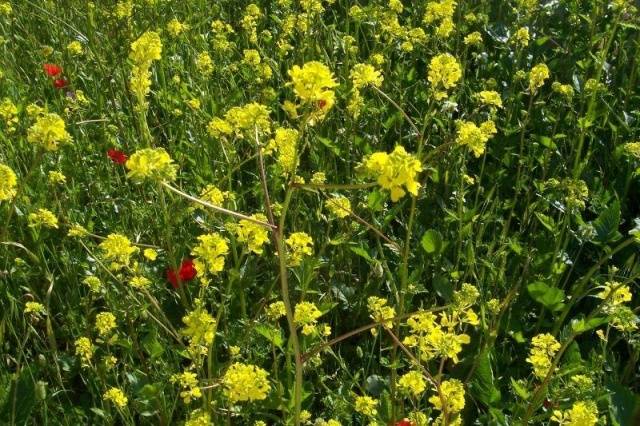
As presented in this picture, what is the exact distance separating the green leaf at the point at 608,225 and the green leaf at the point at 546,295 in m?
0.31

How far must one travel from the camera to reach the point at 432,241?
8.57 ft

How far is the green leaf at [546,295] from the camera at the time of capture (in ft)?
7.98

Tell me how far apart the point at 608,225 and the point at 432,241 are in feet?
1.85

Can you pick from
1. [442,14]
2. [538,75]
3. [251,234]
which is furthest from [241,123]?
[442,14]

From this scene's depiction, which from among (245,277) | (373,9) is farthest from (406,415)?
(373,9)

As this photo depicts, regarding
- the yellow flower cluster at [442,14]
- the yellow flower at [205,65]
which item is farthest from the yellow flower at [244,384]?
the yellow flower cluster at [442,14]

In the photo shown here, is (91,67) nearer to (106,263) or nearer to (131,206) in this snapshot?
(131,206)

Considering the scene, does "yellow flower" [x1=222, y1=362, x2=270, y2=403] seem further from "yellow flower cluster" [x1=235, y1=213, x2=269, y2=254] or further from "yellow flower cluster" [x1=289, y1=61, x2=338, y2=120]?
"yellow flower cluster" [x1=289, y1=61, x2=338, y2=120]

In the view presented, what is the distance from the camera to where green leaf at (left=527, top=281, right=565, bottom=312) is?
7.98 ft

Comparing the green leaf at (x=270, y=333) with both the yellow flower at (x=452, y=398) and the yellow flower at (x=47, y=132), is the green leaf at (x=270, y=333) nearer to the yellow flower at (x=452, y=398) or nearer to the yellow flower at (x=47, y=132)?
the yellow flower at (x=452, y=398)

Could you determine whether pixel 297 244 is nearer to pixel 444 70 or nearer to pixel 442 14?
pixel 444 70

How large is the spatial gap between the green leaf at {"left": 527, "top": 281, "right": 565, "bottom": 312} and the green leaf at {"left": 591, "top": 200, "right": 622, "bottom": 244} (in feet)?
1.01

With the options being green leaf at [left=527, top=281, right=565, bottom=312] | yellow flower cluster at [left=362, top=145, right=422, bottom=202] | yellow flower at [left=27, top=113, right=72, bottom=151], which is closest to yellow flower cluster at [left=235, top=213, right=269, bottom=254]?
yellow flower at [left=27, top=113, right=72, bottom=151]

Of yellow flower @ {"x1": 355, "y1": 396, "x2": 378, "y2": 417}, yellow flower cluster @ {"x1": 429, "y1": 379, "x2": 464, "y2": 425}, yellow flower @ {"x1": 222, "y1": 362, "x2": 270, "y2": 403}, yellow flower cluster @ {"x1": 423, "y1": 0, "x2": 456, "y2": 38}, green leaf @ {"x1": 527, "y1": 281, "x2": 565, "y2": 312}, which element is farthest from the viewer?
yellow flower cluster @ {"x1": 423, "y1": 0, "x2": 456, "y2": 38}
